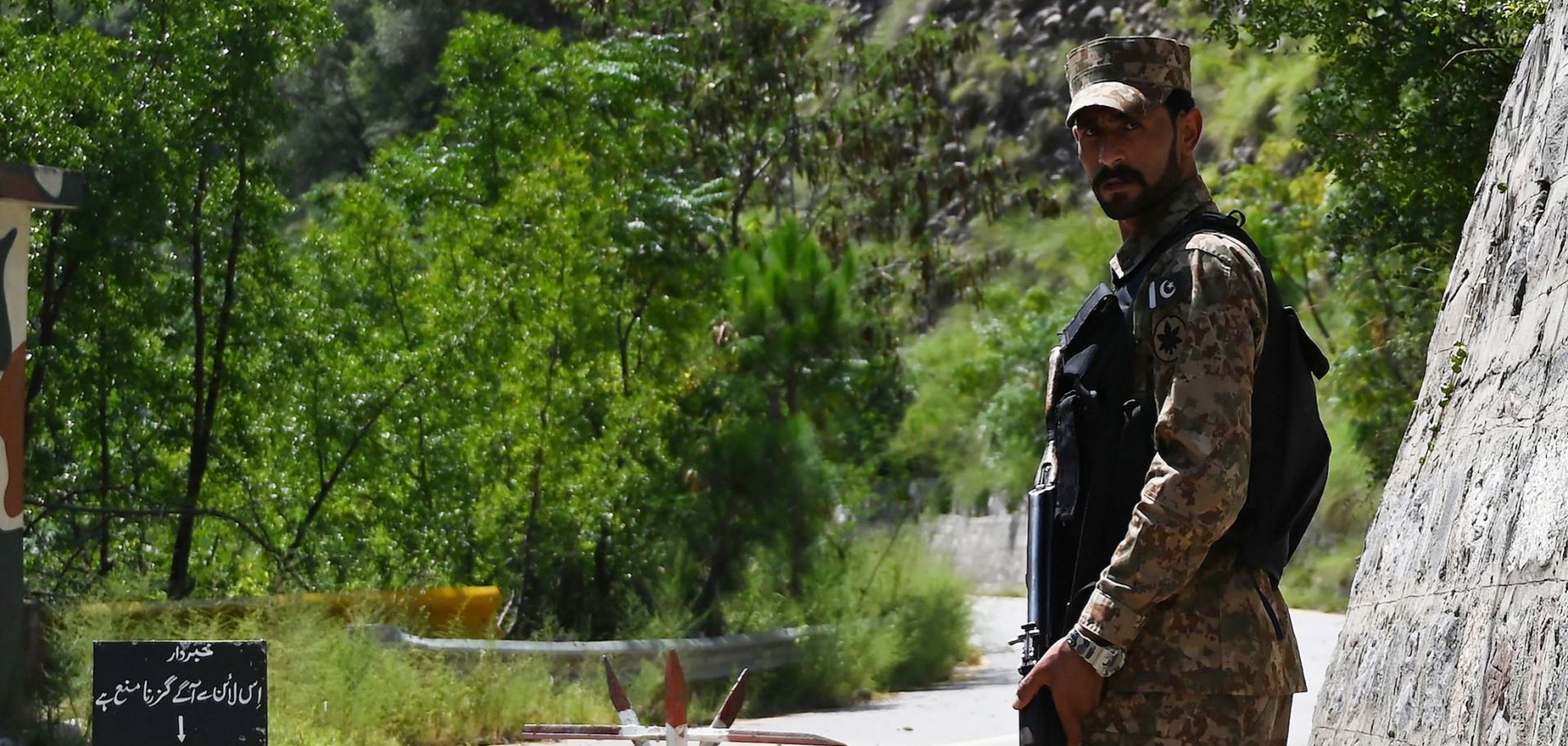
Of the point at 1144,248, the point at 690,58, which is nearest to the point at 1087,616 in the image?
the point at 1144,248

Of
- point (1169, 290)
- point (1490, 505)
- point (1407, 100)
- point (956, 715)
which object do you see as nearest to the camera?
point (1169, 290)

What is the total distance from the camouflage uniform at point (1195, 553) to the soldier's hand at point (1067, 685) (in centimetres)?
5

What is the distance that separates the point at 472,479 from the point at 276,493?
1450 mm

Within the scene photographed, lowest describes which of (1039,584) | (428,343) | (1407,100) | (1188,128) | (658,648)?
(658,648)

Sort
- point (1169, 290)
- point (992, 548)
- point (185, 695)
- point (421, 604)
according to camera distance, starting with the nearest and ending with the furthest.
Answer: point (1169, 290) < point (185, 695) < point (421, 604) < point (992, 548)

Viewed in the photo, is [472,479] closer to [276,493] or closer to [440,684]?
[276,493]

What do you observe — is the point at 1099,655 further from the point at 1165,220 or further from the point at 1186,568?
the point at 1165,220

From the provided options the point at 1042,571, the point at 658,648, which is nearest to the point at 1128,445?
the point at 1042,571

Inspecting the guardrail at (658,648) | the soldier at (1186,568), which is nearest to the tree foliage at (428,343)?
the guardrail at (658,648)

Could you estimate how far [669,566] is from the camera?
14.7 metres

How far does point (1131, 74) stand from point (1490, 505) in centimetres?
217

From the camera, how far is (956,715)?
543 inches

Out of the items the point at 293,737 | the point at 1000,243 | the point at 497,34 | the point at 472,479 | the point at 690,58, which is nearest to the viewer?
the point at 293,737

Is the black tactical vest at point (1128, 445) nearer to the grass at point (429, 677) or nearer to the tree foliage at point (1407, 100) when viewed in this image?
the tree foliage at point (1407, 100)
